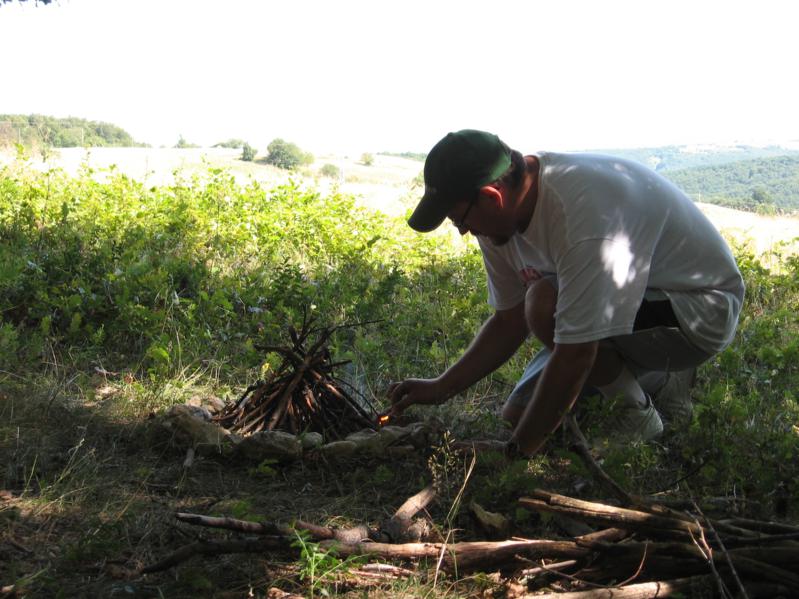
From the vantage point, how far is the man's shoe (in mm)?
3631

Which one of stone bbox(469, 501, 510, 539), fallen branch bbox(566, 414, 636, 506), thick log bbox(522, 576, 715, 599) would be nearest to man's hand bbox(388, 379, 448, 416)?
fallen branch bbox(566, 414, 636, 506)

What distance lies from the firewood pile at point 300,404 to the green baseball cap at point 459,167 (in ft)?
2.96

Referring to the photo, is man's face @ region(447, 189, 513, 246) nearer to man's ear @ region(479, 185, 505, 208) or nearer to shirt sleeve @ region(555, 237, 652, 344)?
man's ear @ region(479, 185, 505, 208)

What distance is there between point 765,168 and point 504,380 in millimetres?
25922

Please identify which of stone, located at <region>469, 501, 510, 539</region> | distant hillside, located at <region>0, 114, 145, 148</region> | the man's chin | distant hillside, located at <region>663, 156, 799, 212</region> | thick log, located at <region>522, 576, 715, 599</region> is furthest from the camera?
distant hillside, located at <region>663, 156, 799, 212</region>

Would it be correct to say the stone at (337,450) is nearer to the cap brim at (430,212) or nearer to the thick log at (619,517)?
the cap brim at (430,212)

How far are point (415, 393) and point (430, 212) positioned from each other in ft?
2.88

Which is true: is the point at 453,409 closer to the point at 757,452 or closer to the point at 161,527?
the point at 757,452

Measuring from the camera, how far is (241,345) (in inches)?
178

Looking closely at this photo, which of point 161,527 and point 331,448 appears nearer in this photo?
point 161,527

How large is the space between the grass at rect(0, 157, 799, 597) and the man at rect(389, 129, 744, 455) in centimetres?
26

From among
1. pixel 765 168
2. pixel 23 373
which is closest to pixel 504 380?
pixel 23 373

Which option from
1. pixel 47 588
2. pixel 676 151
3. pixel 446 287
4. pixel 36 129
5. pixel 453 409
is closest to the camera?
pixel 47 588

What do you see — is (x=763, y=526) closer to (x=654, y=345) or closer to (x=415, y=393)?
(x=654, y=345)
